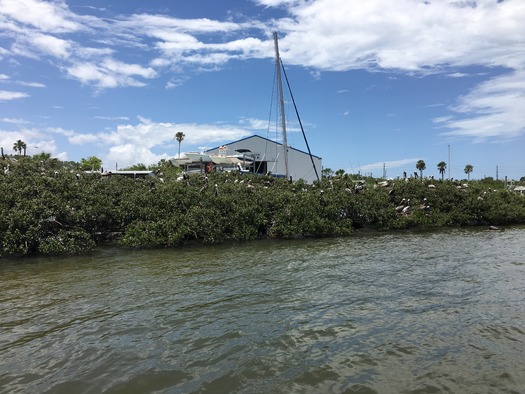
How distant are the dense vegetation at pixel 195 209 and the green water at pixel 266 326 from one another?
12.5ft

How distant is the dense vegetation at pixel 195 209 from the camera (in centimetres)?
2002

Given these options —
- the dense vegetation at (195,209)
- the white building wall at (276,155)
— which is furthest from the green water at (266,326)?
the white building wall at (276,155)

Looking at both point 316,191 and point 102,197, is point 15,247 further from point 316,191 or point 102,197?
point 316,191

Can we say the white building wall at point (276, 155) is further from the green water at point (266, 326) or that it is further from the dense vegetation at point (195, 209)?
the green water at point (266, 326)

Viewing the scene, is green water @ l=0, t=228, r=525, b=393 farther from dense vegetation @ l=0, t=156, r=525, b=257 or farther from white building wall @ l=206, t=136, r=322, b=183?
white building wall @ l=206, t=136, r=322, b=183

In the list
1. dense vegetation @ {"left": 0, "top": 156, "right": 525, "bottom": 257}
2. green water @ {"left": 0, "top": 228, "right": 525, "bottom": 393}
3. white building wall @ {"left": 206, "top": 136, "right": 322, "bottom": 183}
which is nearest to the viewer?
green water @ {"left": 0, "top": 228, "right": 525, "bottom": 393}

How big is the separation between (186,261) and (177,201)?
6982 millimetres

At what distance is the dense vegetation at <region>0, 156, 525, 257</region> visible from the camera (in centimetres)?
2002

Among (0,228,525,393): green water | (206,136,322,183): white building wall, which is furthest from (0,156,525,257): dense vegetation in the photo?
(206,136,322,183): white building wall

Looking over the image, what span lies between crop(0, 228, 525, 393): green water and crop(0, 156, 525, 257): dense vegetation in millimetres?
3801

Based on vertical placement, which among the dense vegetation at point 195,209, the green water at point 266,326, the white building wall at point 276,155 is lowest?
the green water at point 266,326

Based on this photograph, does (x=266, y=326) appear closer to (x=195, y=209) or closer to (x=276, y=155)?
(x=195, y=209)

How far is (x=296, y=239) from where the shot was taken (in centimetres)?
2456

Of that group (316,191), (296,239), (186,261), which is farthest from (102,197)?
(316,191)
